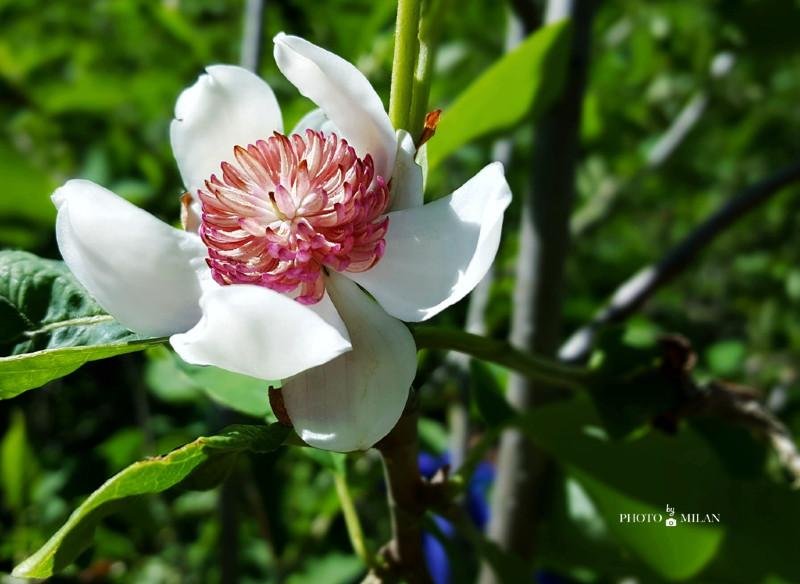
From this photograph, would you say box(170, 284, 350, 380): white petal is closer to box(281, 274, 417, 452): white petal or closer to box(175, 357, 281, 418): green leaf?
box(281, 274, 417, 452): white petal

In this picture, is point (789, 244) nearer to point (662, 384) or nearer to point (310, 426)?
point (662, 384)

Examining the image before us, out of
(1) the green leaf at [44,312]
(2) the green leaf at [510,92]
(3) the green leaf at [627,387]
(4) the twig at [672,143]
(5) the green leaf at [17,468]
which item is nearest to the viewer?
(1) the green leaf at [44,312]

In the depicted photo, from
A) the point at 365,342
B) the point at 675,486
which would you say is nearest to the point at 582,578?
the point at 675,486

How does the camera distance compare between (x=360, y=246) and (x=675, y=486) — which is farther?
(x=675, y=486)

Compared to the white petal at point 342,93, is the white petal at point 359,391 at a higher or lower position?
lower

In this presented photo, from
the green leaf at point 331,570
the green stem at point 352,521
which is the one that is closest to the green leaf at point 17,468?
the green leaf at point 331,570

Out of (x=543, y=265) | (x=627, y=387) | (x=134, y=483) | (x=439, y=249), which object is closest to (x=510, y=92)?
(x=543, y=265)

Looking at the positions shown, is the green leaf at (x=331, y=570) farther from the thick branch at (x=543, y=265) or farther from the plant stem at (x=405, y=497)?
the plant stem at (x=405, y=497)
